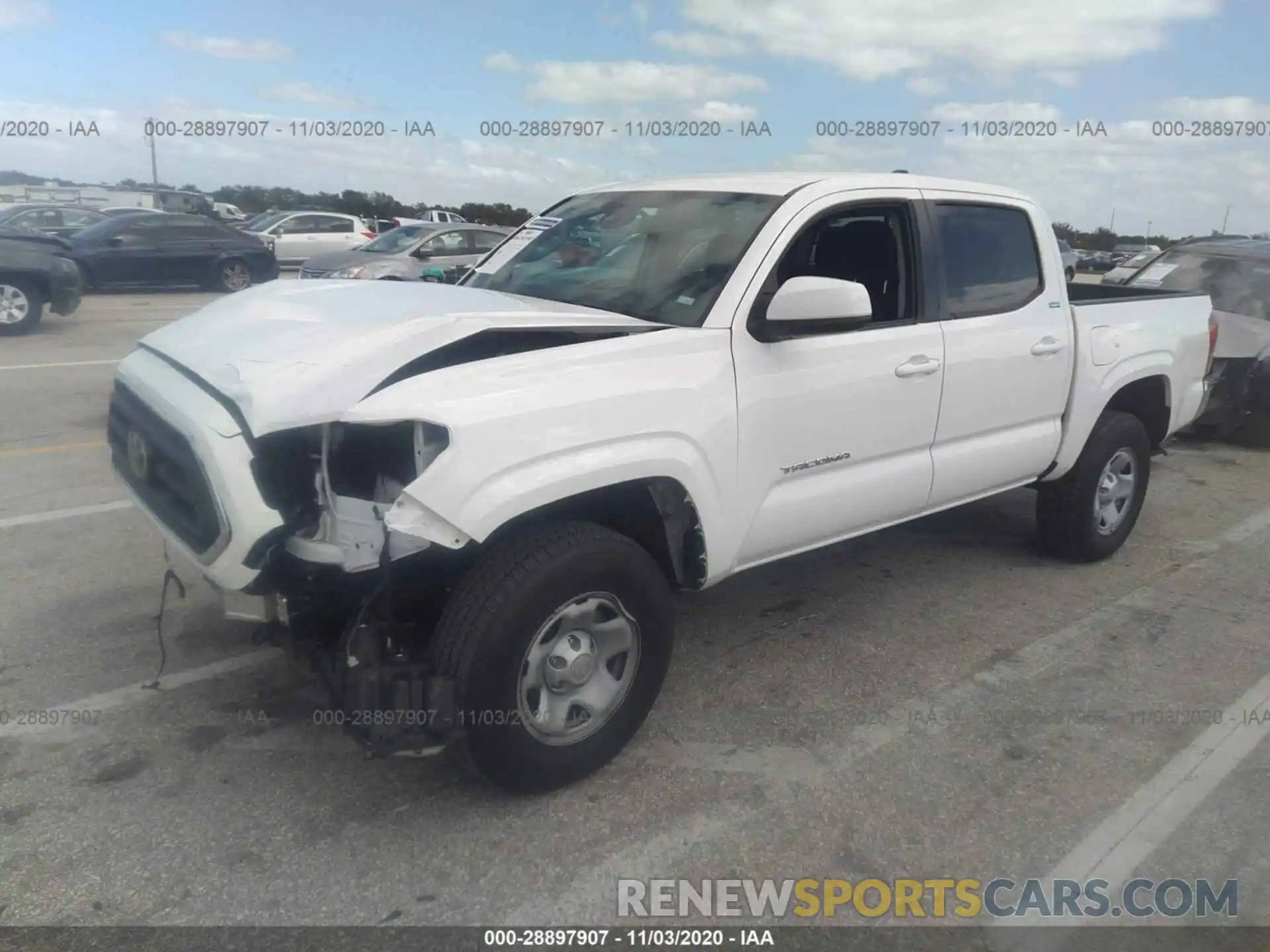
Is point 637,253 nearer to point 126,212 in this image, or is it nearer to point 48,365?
point 48,365

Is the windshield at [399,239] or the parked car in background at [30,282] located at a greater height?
the windshield at [399,239]

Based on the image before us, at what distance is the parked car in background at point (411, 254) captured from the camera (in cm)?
1355

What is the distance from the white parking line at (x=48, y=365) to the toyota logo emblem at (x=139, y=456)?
8.22m

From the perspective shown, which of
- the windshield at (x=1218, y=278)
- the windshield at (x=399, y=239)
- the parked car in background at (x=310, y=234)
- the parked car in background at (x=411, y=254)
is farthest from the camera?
the parked car in background at (x=310, y=234)

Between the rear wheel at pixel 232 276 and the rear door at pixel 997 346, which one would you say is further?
the rear wheel at pixel 232 276

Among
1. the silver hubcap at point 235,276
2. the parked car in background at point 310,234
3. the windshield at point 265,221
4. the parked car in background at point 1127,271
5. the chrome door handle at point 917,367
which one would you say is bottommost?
the chrome door handle at point 917,367

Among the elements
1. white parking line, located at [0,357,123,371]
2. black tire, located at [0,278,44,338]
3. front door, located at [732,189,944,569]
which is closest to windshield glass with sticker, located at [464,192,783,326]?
front door, located at [732,189,944,569]

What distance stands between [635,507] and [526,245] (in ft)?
5.56

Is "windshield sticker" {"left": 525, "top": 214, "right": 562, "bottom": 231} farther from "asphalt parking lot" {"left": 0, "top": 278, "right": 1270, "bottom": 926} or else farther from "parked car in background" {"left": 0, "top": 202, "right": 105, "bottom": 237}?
"parked car in background" {"left": 0, "top": 202, "right": 105, "bottom": 237}

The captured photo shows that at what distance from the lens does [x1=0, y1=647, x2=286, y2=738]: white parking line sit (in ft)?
11.1

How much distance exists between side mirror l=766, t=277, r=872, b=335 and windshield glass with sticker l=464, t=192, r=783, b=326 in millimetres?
256

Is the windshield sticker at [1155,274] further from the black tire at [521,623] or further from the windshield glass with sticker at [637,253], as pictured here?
the black tire at [521,623]

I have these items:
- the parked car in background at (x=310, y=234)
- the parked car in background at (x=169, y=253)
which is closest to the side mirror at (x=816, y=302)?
the parked car in background at (x=169, y=253)

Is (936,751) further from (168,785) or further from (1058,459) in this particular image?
(168,785)
